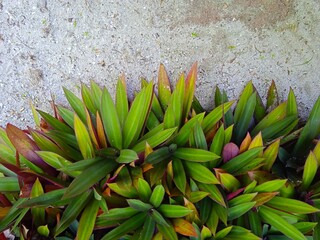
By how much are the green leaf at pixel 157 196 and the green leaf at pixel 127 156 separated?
0.17 metres

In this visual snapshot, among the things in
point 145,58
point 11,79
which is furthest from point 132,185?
point 11,79

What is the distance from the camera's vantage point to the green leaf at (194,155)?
83.8 inches

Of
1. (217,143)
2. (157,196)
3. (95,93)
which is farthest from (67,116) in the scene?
(217,143)

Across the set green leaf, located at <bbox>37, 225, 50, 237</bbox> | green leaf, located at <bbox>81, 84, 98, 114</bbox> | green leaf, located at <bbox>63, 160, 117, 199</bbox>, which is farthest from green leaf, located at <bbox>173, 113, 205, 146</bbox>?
green leaf, located at <bbox>37, 225, 50, 237</bbox>

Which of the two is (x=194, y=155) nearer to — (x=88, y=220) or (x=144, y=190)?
(x=144, y=190)

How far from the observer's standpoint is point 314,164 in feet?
6.93

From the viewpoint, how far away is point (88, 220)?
6.76 ft

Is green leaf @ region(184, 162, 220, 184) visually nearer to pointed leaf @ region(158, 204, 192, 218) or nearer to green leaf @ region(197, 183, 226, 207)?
green leaf @ region(197, 183, 226, 207)

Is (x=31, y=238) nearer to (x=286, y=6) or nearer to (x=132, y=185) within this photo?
(x=132, y=185)

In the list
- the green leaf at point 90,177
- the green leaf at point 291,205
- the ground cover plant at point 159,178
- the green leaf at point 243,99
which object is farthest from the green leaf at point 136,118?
the green leaf at point 291,205

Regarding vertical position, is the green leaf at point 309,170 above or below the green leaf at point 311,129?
below

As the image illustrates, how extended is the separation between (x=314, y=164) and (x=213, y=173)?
0.46 m

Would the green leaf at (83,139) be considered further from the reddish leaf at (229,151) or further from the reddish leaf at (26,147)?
the reddish leaf at (229,151)

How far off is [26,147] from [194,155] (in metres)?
0.81
